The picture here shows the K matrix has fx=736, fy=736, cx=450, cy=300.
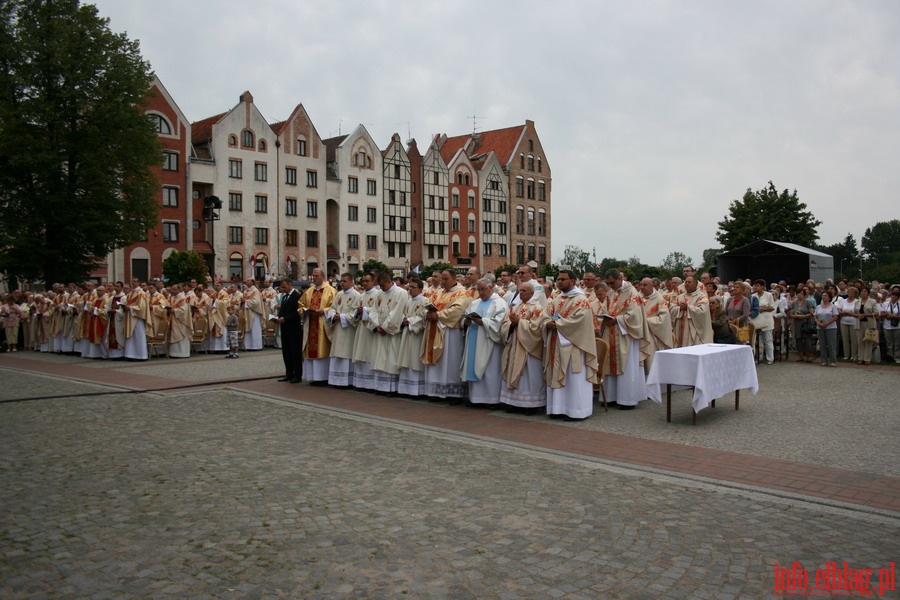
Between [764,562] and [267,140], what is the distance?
5627cm

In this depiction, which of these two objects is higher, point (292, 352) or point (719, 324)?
point (719, 324)

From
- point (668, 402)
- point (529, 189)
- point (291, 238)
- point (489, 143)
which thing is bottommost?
point (668, 402)

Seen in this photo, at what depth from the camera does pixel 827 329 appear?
17234 mm

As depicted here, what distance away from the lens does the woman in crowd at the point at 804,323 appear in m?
17.8

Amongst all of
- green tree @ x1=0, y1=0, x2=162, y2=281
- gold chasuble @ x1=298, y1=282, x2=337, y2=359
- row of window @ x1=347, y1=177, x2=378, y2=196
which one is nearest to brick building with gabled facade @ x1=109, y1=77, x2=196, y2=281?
green tree @ x1=0, y1=0, x2=162, y2=281

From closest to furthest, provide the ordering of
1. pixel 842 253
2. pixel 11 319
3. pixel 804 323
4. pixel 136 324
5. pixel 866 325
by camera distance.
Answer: pixel 866 325
pixel 804 323
pixel 136 324
pixel 11 319
pixel 842 253

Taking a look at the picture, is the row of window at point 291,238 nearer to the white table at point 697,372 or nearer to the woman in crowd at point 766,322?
the woman in crowd at point 766,322

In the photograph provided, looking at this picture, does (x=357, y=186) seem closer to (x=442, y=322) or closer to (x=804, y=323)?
(x=804, y=323)

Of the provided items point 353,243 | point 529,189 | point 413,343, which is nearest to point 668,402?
point 413,343

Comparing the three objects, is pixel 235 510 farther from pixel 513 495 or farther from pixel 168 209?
pixel 168 209

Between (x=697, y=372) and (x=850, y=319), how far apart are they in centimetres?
1060

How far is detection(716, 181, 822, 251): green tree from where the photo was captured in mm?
61406

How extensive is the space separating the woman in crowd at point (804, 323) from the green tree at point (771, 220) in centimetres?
4583

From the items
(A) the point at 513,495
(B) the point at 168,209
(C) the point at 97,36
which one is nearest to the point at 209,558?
(A) the point at 513,495
